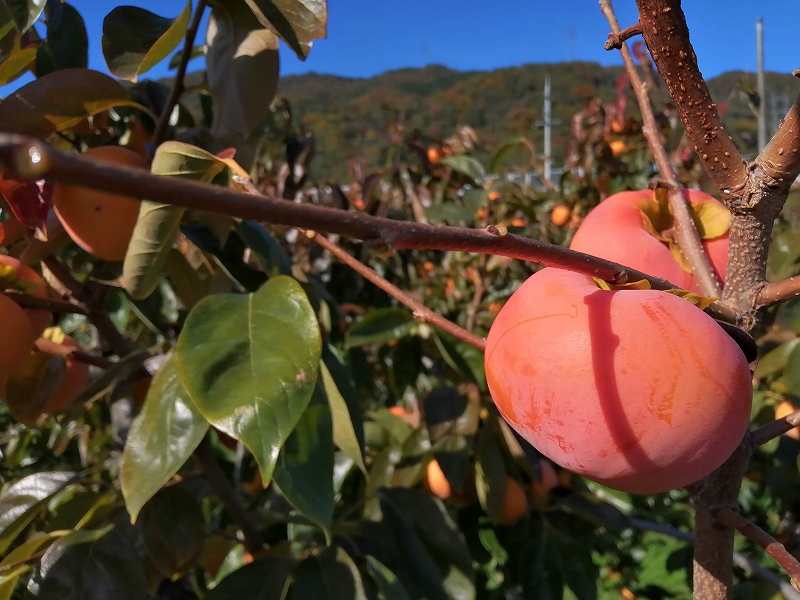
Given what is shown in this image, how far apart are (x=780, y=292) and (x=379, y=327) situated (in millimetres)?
679

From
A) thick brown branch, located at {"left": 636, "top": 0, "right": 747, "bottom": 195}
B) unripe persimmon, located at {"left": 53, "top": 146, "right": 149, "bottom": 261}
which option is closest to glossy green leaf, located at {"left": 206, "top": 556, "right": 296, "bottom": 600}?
unripe persimmon, located at {"left": 53, "top": 146, "right": 149, "bottom": 261}

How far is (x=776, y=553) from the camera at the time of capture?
44cm

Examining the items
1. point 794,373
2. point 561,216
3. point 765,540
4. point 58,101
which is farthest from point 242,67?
point 561,216

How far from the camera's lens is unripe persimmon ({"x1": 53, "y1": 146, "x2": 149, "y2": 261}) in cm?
66

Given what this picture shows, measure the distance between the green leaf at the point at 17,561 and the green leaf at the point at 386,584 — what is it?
38cm

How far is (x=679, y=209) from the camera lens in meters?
0.61

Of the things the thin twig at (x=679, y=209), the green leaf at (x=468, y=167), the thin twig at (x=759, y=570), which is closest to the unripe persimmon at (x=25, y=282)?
the thin twig at (x=679, y=209)

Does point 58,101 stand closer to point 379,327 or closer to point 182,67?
point 182,67

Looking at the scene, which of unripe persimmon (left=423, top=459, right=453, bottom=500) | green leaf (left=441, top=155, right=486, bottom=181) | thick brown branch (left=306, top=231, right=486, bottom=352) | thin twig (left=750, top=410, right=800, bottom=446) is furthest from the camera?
green leaf (left=441, top=155, right=486, bottom=181)

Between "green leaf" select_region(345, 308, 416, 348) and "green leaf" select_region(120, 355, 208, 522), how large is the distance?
459mm

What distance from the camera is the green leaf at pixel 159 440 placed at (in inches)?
21.3

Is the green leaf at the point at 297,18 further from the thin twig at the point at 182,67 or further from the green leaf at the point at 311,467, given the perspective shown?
the green leaf at the point at 311,467

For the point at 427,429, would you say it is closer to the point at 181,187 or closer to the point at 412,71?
the point at 181,187

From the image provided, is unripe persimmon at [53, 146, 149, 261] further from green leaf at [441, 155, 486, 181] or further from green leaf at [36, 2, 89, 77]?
green leaf at [441, 155, 486, 181]
